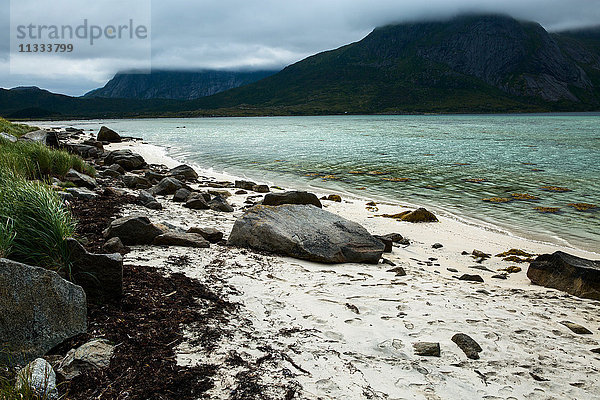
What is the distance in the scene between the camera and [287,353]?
14.7 ft

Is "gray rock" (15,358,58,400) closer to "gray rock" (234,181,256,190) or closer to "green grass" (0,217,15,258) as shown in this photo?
"green grass" (0,217,15,258)

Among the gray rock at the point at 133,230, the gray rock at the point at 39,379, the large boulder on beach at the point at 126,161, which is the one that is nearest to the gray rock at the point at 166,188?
the gray rock at the point at 133,230

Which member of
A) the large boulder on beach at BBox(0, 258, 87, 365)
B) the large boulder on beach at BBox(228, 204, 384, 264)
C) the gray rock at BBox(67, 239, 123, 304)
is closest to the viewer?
the large boulder on beach at BBox(0, 258, 87, 365)

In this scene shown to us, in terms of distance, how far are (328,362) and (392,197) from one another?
16.0m

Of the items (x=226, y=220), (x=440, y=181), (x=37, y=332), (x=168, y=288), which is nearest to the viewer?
(x=37, y=332)

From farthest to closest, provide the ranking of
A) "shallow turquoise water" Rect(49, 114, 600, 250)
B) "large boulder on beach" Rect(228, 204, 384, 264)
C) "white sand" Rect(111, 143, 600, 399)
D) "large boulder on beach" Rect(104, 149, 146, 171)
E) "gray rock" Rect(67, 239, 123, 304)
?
"large boulder on beach" Rect(104, 149, 146, 171) → "shallow turquoise water" Rect(49, 114, 600, 250) → "large boulder on beach" Rect(228, 204, 384, 264) → "gray rock" Rect(67, 239, 123, 304) → "white sand" Rect(111, 143, 600, 399)

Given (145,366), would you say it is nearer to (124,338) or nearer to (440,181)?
(124,338)

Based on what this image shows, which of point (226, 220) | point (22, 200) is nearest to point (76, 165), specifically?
point (226, 220)

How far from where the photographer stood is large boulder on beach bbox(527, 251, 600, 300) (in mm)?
7594

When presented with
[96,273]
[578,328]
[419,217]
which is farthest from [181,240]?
[419,217]

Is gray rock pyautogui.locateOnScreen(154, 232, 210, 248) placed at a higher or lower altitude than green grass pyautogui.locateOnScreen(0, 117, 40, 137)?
lower

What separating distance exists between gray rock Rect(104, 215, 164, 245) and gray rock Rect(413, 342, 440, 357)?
5892mm

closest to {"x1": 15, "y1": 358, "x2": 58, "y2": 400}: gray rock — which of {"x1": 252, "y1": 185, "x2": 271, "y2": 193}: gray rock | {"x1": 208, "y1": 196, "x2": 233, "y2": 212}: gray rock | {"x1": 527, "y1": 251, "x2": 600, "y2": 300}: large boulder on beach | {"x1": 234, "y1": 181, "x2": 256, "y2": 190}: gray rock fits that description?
{"x1": 527, "y1": 251, "x2": 600, "y2": 300}: large boulder on beach

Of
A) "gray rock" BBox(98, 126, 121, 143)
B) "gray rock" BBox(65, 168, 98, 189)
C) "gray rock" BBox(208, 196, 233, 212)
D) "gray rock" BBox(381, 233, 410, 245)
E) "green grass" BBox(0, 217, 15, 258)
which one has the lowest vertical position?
"gray rock" BBox(381, 233, 410, 245)
